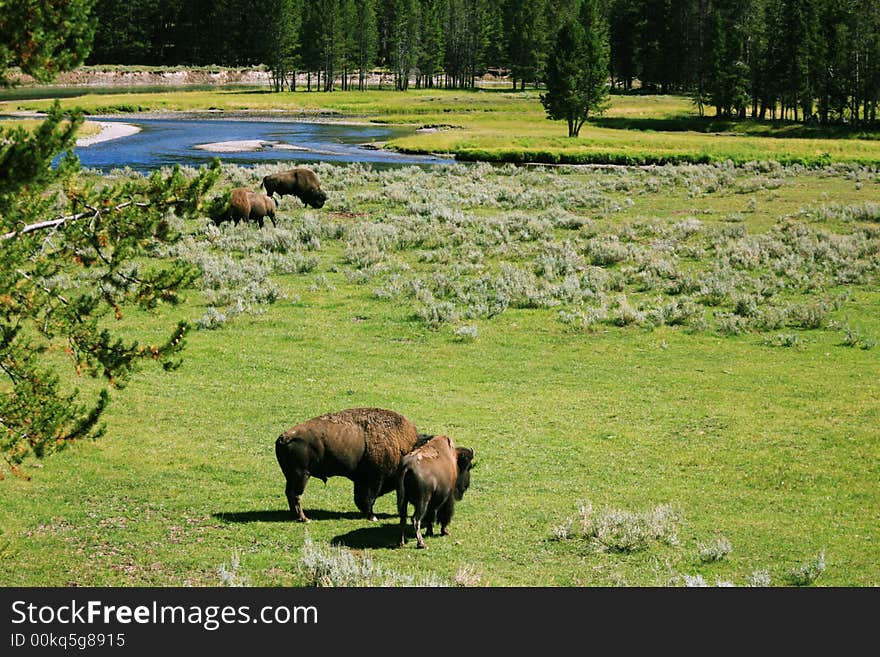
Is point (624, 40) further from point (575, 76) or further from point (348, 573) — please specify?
point (348, 573)

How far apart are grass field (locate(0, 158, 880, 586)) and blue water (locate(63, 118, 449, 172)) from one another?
29.6 meters

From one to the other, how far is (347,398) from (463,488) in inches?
231

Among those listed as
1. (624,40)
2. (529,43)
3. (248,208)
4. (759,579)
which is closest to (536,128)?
(624,40)

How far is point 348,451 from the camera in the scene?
11438 mm

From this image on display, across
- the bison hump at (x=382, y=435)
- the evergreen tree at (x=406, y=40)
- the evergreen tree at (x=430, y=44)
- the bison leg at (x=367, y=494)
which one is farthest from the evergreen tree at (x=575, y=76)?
the bison leg at (x=367, y=494)

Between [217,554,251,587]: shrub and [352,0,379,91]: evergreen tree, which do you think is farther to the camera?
[352,0,379,91]: evergreen tree

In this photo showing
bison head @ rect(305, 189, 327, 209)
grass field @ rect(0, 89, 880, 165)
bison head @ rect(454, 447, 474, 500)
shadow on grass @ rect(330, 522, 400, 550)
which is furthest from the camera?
grass field @ rect(0, 89, 880, 165)

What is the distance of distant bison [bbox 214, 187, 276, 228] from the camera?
33594 millimetres

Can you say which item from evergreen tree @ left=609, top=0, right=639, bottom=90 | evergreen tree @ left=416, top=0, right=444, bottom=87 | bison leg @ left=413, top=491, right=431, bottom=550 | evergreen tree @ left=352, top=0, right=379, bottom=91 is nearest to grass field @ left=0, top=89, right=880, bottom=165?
evergreen tree @ left=416, top=0, right=444, bottom=87

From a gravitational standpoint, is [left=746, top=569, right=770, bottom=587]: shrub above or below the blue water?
below

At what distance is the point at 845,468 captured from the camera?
47.1 ft

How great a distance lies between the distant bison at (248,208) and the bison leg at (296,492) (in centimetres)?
2329

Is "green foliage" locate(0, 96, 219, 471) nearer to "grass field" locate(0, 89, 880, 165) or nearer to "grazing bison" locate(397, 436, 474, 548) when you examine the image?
"grazing bison" locate(397, 436, 474, 548)

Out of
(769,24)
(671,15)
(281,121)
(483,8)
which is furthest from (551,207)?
(483,8)
